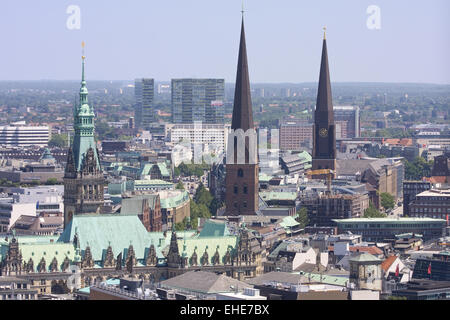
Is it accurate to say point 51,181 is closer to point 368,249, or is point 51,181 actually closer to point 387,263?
point 368,249

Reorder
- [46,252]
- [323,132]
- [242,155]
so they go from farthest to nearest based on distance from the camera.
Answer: [323,132], [242,155], [46,252]

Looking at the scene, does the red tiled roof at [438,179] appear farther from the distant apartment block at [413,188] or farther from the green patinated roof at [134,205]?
the green patinated roof at [134,205]

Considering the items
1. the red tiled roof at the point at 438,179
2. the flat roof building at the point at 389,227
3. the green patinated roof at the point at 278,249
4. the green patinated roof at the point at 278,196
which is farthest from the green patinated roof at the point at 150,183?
the green patinated roof at the point at 278,249

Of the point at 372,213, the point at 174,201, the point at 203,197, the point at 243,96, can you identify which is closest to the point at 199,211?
the point at 174,201

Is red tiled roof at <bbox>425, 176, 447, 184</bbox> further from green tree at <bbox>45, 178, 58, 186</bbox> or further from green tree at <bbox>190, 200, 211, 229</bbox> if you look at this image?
green tree at <bbox>45, 178, 58, 186</bbox>

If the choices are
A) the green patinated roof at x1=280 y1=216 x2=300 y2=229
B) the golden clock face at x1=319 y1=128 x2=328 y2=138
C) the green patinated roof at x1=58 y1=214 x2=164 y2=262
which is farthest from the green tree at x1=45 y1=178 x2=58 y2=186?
the green patinated roof at x1=58 y1=214 x2=164 y2=262
